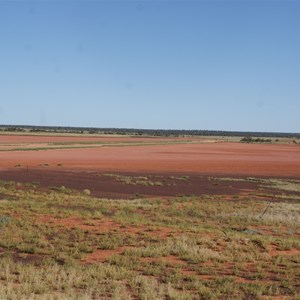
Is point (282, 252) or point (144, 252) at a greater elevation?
point (144, 252)

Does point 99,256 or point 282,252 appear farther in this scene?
point 282,252

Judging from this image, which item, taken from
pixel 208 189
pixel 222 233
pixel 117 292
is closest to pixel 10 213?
pixel 222 233

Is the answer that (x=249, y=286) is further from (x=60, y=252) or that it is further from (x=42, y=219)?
(x=42, y=219)

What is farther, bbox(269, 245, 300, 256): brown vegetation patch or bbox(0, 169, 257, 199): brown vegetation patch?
bbox(0, 169, 257, 199): brown vegetation patch

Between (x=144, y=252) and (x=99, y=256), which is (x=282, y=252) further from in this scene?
(x=99, y=256)

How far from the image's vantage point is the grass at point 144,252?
10641mm

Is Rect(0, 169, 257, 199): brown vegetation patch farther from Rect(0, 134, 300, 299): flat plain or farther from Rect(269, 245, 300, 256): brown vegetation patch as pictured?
Rect(269, 245, 300, 256): brown vegetation patch

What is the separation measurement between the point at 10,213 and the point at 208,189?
1988 centimetres

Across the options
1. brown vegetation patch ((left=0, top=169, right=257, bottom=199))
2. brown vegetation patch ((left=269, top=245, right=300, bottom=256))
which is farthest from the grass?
brown vegetation patch ((left=0, top=169, right=257, bottom=199))

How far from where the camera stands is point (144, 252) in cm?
1434

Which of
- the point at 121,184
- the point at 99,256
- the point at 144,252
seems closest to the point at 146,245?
the point at 144,252

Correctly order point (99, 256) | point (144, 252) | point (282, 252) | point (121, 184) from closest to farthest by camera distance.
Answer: point (99, 256), point (144, 252), point (282, 252), point (121, 184)

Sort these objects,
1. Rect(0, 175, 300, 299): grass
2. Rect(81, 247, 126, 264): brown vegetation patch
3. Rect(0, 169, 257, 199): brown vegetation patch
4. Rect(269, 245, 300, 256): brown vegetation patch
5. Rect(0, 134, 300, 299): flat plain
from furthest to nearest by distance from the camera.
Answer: Rect(0, 169, 257, 199): brown vegetation patch
Rect(269, 245, 300, 256): brown vegetation patch
Rect(81, 247, 126, 264): brown vegetation patch
Rect(0, 134, 300, 299): flat plain
Rect(0, 175, 300, 299): grass

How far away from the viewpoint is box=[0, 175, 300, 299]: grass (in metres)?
10.6
